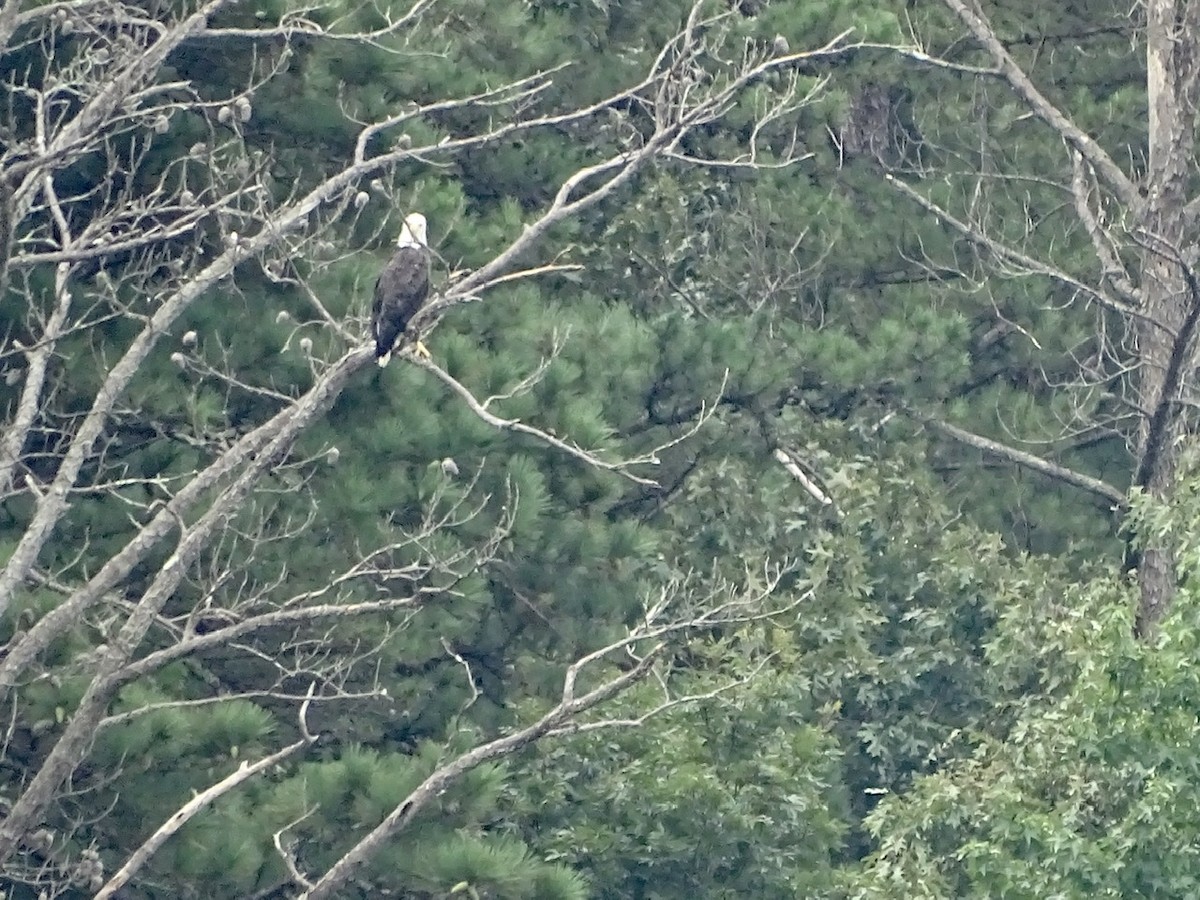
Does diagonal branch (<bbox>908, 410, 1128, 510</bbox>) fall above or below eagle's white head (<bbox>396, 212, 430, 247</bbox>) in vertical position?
below

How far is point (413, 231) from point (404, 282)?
0.17 m

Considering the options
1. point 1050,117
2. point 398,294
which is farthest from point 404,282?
point 1050,117

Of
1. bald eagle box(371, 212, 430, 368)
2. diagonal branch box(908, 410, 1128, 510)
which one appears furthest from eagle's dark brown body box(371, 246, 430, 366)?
diagonal branch box(908, 410, 1128, 510)

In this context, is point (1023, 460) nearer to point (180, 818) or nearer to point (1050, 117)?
point (1050, 117)

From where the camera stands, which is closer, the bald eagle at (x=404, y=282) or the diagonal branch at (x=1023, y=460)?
the bald eagle at (x=404, y=282)

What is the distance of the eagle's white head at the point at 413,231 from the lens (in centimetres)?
743

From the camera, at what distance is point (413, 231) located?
7.42 m

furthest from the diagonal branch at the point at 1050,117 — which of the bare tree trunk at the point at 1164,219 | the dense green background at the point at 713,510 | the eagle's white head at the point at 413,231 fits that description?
the eagle's white head at the point at 413,231

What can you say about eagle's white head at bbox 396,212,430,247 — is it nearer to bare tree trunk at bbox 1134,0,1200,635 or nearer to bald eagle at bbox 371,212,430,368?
bald eagle at bbox 371,212,430,368

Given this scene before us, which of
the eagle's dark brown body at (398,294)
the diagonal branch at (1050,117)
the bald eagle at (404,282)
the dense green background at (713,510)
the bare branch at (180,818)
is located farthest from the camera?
the diagonal branch at (1050,117)

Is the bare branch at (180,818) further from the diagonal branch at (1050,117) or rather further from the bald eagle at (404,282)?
the diagonal branch at (1050,117)

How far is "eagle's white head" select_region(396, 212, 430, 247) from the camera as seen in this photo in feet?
24.4

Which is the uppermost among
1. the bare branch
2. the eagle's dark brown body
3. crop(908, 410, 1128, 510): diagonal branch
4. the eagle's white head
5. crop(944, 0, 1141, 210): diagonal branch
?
the eagle's white head

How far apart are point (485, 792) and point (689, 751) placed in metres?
2.00
